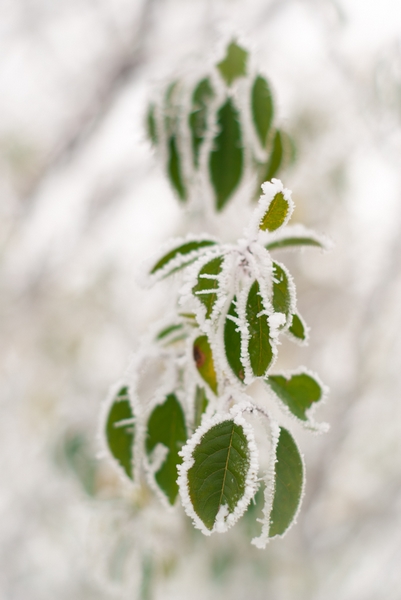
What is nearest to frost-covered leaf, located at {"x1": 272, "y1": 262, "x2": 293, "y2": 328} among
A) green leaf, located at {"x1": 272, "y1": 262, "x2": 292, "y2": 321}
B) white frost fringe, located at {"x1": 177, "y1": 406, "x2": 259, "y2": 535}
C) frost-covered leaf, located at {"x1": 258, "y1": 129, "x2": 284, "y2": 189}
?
green leaf, located at {"x1": 272, "y1": 262, "x2": 292, "y2": 321}

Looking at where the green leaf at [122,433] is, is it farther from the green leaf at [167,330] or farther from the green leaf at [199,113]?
the green leaf at [199,113]

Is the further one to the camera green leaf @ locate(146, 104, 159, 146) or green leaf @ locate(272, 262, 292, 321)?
green leaf @ locate(146, 104, 159, 146)

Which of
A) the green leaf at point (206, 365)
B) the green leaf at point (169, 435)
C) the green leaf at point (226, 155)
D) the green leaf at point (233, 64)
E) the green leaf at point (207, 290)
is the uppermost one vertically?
the green leaf at point (233, 64)

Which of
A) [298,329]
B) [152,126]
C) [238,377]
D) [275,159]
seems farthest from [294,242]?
[152,126]

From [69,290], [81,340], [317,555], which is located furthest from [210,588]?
[69,290]

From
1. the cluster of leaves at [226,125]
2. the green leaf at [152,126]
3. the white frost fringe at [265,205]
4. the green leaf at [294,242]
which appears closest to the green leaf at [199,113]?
the cluster of leaves at [226,125]

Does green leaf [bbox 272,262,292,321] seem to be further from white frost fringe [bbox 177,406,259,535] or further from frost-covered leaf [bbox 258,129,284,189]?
frost-covered leaf [bbox 258,129,284,189]
